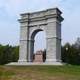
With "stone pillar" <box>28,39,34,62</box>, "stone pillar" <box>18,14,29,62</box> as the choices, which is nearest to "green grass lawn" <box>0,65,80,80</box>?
"stone pillar" <box>28,39,34,62</box>

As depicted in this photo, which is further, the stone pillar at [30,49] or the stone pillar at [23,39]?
the stone pillar at [23,39]

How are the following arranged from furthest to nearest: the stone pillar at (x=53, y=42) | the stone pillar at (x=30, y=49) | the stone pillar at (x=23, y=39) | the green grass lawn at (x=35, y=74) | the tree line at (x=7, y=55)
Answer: the tree line at (x=7, y=55)
the stone pillar at (x=23, y=39)
the stone pillar at (x=30, y=49)
the stone pillar at (x=53, y=42)
the green grass lawn at (x=35, y=74)

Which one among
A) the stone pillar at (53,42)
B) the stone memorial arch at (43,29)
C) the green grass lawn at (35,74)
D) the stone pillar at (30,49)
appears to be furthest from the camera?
the stone pillar at (30,49)

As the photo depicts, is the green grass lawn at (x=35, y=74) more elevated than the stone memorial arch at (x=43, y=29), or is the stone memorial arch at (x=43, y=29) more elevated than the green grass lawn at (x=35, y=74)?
the stone memorial arch at (x=43, y=29)

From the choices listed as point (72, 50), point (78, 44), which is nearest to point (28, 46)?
point (72, 50)

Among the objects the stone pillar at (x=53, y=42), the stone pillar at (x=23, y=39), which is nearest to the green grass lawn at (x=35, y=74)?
the stone pillar at (x=53, y=42)

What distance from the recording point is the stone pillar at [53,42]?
34388mm

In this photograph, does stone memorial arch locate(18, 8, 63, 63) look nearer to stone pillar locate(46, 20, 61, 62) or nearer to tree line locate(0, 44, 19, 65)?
stone pillar locate(46, 20, 61, 62)

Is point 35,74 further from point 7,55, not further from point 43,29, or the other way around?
point 7,55

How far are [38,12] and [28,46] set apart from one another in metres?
5.77

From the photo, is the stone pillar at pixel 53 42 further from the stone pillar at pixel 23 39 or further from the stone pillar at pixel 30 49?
the stone pillar at pixel 23 39

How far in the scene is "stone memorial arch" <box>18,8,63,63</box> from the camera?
3469cm

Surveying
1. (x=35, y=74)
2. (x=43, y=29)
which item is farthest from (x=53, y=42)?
(x=35, y=74)

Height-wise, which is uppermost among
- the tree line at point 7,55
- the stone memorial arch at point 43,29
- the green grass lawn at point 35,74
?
the stone memorial arch at point 43,29
